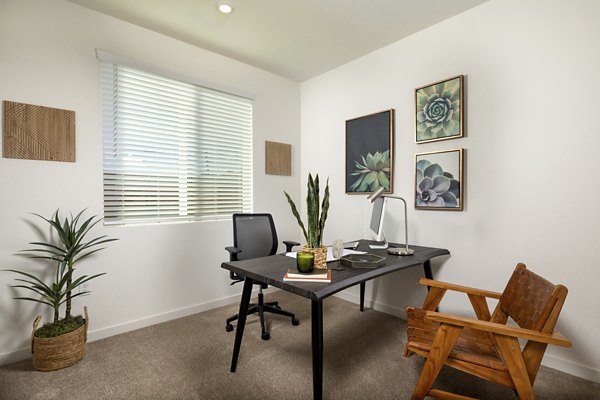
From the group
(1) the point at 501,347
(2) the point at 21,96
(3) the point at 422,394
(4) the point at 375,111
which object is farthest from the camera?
(4) the point at 375,111

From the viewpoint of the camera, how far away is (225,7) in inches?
91.4

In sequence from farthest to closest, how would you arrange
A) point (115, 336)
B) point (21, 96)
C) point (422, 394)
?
point (115, 336) → point (21, 96) → point (422, 394)

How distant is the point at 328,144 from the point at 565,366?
111 inches

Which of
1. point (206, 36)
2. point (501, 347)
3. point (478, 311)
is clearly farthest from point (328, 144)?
point (501, 347)

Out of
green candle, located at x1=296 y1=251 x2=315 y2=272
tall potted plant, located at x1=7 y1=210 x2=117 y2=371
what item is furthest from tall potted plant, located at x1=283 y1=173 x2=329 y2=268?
tall potted plant, located at x1=7 y1=210 x2=117 y2=371

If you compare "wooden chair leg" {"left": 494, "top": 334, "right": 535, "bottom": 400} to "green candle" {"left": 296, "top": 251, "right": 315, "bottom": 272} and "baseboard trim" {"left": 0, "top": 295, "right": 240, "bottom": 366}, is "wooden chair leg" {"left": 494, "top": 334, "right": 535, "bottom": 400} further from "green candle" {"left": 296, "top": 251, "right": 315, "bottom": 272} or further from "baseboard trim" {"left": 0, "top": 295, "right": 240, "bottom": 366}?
"baseboard trim" {"left": 0, "top": 295, "right": 240, "bottom": 366}

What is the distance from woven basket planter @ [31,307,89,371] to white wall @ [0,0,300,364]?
283mm

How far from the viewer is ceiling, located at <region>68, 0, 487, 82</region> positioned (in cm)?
230

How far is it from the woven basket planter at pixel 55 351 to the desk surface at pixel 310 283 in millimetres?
1213

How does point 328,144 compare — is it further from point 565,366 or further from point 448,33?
point 565,366

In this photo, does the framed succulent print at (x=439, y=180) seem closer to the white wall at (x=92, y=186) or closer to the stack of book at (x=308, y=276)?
the stack of book at (x=308, y=276)

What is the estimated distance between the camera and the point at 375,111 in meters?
3.06

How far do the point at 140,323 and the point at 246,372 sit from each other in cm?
126

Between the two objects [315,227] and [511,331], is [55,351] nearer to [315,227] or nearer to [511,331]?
[315,227]
